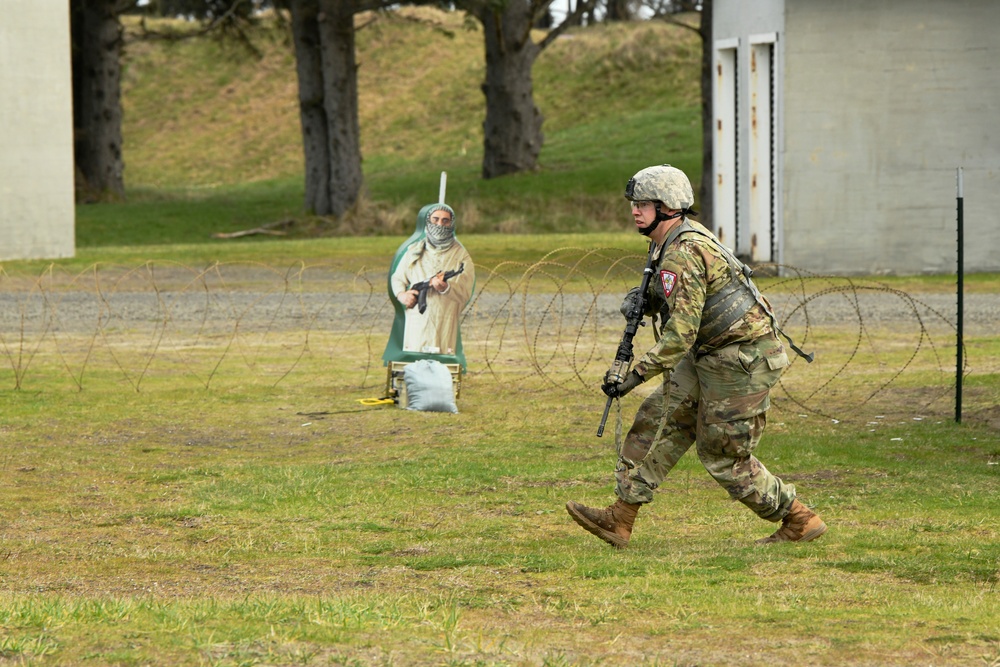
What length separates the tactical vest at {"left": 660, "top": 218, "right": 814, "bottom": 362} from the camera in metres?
7.32

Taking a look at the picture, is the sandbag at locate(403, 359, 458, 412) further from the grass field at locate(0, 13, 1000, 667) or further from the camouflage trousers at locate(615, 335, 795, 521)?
the camouflage trousers at locate(615, 335, 795, 521)

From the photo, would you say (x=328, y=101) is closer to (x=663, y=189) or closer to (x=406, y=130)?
(x=406, y=130)

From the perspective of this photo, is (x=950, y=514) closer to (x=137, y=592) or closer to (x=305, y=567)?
(x=305, y=567)

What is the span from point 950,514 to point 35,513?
5.20 metres

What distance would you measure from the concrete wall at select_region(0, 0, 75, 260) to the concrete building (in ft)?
44.7

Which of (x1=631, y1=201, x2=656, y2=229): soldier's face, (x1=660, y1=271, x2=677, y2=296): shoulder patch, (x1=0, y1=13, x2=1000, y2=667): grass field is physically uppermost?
(x1=631, y1=201, x2=656, y2=229): soldier's face

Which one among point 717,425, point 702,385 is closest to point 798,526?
point 717,425

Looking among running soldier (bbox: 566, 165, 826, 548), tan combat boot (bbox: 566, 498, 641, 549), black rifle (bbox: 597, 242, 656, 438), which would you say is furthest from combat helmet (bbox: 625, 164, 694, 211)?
tan combat boot (bbox: 566, 498, 641, 549)

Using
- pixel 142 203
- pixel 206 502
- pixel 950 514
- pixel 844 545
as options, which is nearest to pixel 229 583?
pixel 206 502

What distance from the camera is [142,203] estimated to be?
4366 cm

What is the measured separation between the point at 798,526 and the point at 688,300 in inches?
52.7

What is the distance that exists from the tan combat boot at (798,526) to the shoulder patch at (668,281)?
1.25 metres

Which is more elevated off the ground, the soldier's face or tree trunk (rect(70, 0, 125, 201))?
tree trunk (rect(70, 0, 125, 201))

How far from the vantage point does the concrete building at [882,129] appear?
78.7 ft
